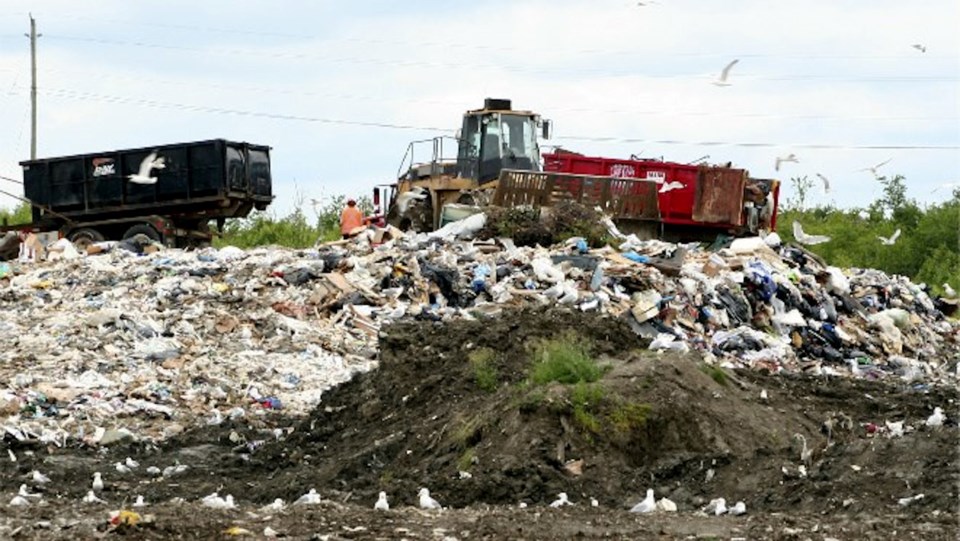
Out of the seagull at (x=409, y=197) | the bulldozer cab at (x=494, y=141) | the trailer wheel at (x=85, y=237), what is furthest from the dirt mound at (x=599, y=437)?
the trailer wheel at (x=85, y=237)

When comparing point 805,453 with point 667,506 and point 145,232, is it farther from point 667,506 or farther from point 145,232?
point 145,232

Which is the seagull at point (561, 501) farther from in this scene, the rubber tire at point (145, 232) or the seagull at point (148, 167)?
the rubber tire at point (145, 232)

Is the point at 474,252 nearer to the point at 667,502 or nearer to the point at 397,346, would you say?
the point at 397,346

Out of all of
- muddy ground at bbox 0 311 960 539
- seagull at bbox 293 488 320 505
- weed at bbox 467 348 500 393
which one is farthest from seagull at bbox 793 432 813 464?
seagull at bbox 293 488 320 505

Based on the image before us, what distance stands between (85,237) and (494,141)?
21.5 feet

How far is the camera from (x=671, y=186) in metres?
23.7

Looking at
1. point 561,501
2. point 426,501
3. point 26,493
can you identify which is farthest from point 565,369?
point 26,493

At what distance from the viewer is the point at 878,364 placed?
1711cm

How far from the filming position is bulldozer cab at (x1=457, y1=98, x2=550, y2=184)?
24.0 m

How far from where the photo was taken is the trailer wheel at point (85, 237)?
25416mm

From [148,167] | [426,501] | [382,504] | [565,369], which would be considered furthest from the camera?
[148,167]

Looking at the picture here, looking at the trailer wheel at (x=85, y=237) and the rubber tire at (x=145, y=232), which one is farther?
the trailer wheel at (x=85, y=237)

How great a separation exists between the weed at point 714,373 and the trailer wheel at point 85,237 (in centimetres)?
1639

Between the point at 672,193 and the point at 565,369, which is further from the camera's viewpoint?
the point at 672,193
